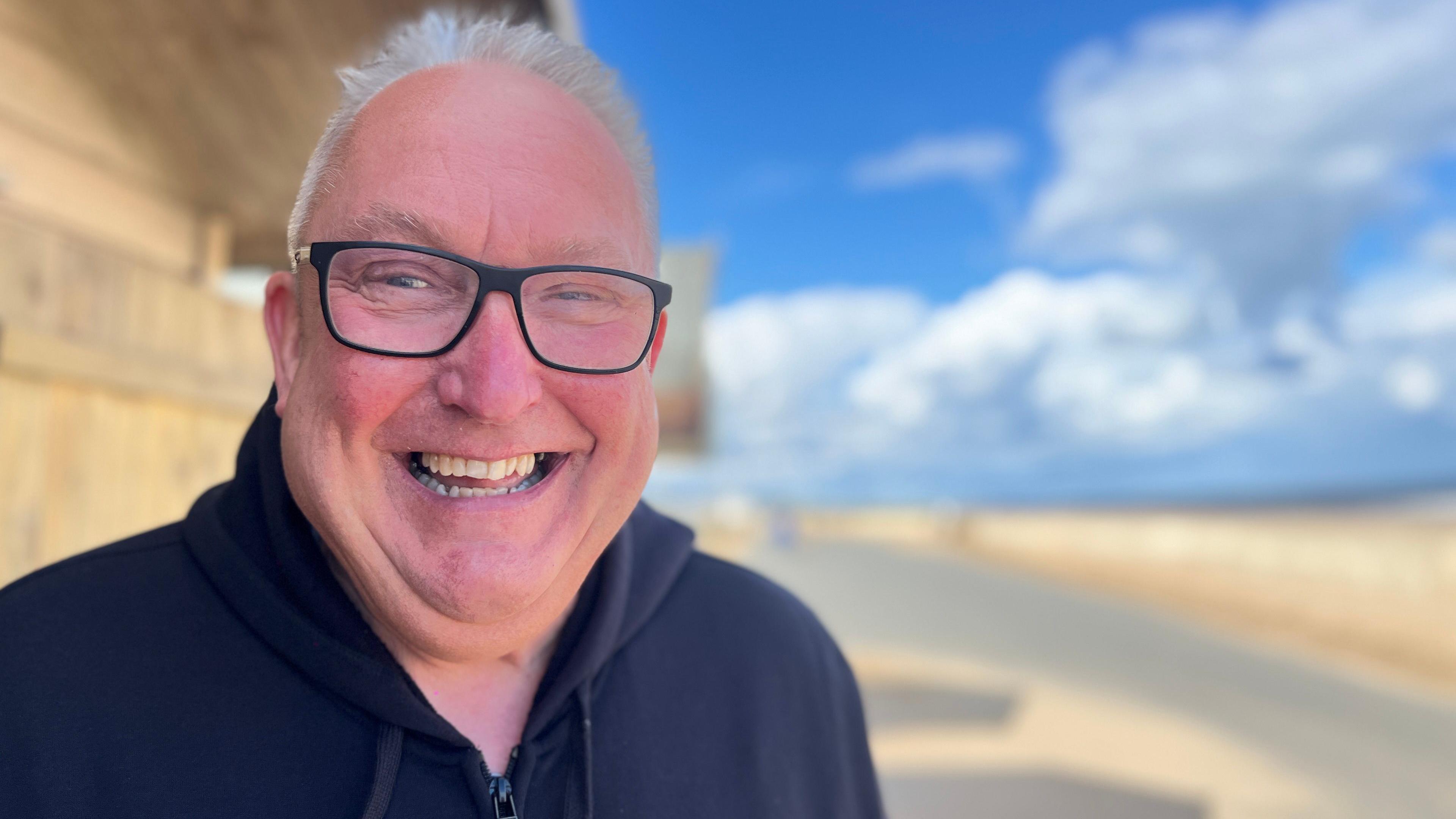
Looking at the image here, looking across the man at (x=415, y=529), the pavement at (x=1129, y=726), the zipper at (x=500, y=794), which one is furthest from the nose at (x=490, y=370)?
the pavement at (x=1129, y=726)

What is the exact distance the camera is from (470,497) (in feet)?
3.31

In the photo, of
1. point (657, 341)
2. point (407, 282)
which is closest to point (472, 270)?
point (407, 282)

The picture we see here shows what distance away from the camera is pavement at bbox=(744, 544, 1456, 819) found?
4.36 meters

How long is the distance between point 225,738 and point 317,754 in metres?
0.10

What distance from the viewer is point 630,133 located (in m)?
1.14

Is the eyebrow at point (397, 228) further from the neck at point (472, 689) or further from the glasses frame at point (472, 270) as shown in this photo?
the neck at point (472, 689)

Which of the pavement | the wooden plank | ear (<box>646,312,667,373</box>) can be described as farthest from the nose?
the pavement

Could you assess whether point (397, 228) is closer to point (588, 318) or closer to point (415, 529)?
point (588, 318)

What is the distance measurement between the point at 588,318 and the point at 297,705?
21.9 inches

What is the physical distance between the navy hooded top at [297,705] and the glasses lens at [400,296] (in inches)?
10.8

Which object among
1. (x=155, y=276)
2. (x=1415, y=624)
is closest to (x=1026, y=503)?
(x=1415, y=624)

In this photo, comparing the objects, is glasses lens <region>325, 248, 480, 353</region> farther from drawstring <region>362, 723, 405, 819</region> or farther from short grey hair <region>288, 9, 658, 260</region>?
drawstring <region>362, 723, 405, 819</region>

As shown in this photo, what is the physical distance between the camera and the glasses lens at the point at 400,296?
965mm

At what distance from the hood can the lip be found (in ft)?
0.65
